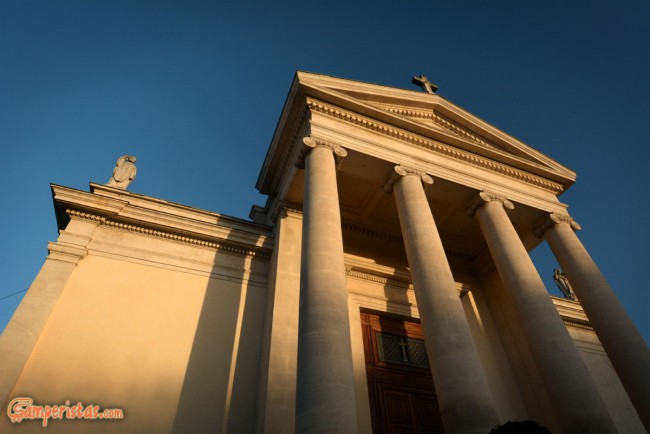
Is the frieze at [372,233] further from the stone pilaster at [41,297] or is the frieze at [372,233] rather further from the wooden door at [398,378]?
the stone pilaster at [41,297]

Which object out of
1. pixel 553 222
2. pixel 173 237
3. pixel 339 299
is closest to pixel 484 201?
pixel 553 222

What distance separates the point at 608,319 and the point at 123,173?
51.0 ft

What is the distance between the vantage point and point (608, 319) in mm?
12102

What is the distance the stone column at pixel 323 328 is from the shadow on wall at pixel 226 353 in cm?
364

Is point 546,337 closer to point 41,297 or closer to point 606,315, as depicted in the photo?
point 606,315

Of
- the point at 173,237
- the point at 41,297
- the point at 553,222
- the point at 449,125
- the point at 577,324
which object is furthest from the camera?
the point at 577,324

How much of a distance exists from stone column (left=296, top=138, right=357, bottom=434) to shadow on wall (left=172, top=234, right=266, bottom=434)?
11.9ft

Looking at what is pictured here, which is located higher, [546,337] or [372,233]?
[372,233]

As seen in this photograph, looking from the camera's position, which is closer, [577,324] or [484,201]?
[484,201]

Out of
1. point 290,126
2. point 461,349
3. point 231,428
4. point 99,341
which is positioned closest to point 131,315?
point 99,341

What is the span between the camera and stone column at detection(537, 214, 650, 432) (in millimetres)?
10844

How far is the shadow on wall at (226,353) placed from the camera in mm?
10047

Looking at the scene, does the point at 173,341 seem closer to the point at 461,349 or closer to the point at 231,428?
the point at 231,428

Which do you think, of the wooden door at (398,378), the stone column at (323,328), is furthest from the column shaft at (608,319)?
the stone column at (323,328)
